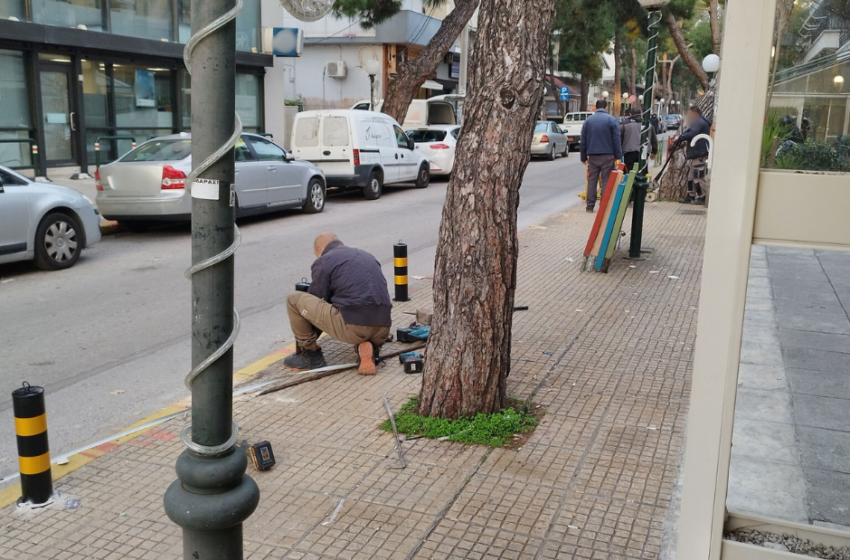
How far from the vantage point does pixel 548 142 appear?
97.0 feet

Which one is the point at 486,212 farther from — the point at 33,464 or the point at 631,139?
the point at 631,139

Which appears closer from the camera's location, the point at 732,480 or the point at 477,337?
the point at 732,480

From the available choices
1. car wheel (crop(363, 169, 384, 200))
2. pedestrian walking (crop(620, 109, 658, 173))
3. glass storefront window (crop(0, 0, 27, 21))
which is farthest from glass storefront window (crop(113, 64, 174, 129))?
pedestrian walking (crop(620, 109, 658, 173))

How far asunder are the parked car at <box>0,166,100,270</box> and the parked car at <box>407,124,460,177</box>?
11867mm

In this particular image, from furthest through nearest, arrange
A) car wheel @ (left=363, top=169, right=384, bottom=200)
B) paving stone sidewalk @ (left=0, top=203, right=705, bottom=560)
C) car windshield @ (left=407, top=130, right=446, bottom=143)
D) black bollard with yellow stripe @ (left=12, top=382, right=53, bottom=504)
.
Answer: car windshield @ (left=407, top=130, right=446, bottom=143), car wheel @ (left=363, top=169, right=384, bottom=200), black bollard with yellow stripe @ (left=12, top=382, right=53, bottom=504), paving stone sidewalk @ (left=0, top=203, right=705, bottom=560)

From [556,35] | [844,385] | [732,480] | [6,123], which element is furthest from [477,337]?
[556,35]

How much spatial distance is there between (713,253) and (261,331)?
17.9 ft

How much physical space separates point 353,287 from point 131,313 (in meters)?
3.16

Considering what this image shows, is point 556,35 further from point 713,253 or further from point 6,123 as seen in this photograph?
point 713,253

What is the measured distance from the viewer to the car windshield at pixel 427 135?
71.9 feet

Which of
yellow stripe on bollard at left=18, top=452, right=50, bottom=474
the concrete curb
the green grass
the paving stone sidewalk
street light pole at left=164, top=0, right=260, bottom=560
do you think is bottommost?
the concrete curb

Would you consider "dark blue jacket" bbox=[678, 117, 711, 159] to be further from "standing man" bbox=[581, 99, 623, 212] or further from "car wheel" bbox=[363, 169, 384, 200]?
"car wheel" bbox=[363, 169, 384, 200]

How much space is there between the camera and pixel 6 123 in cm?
1759

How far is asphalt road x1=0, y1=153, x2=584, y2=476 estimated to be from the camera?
5.90 metres
